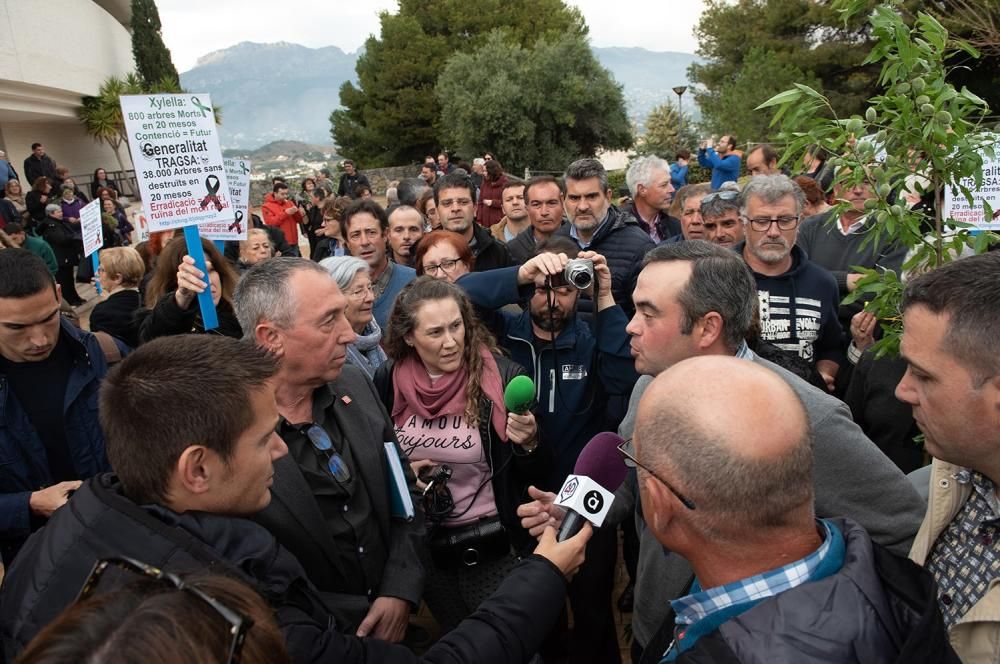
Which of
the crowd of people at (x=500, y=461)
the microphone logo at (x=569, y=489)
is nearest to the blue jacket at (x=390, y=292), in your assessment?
the crowd of people at (x=500, y=461)

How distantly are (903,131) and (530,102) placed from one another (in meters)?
30.0

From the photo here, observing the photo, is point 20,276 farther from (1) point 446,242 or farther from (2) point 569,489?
(2) point 569,489

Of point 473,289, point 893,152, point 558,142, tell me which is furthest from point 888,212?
point 558,142

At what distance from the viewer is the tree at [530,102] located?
Answer: 30.6 m

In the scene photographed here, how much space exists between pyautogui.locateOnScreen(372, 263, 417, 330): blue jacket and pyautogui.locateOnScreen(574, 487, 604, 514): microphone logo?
8.51 feet

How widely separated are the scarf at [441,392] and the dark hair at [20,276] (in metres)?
1.55

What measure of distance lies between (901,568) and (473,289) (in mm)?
2524

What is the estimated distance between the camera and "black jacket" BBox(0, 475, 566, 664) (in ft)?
4.81

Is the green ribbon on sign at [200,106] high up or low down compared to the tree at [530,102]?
down

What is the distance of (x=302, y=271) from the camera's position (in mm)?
2539

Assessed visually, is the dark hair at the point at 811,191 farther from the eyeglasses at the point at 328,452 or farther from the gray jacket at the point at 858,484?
the eyeglasses at the point at 328,452

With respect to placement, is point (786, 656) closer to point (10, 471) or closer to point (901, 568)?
point (901, 568)

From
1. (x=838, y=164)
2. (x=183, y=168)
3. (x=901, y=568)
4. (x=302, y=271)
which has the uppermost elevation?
(x=183, y=168)

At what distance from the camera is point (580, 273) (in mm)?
3080
